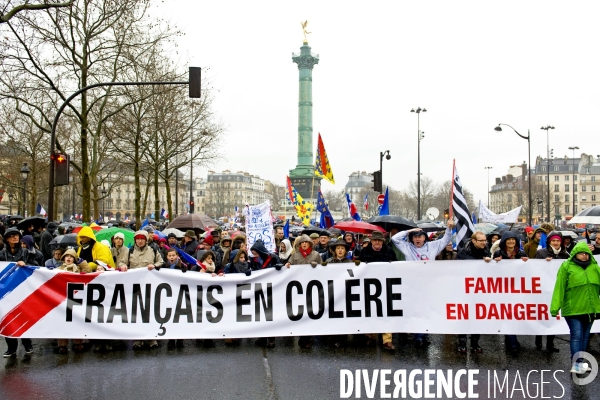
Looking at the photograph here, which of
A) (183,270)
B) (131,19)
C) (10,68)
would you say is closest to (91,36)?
(131,19)

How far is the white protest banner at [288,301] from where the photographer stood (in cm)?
792

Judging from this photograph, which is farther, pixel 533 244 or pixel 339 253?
pixel 533 244

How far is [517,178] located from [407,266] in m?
130

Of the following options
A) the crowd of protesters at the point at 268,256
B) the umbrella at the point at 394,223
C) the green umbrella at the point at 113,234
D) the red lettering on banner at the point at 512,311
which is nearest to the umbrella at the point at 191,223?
the green umbrella at the point at 113,234

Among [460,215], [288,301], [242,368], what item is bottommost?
[242,368]

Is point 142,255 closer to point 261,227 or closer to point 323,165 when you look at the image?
point 261,227

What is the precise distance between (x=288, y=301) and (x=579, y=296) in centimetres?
357

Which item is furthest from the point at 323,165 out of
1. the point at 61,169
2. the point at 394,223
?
the point at 61,169

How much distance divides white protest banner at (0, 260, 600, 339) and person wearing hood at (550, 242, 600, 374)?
1146mm

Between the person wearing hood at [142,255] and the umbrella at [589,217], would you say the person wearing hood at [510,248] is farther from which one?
the umbrella at [589,217]

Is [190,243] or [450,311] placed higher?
[190,243]

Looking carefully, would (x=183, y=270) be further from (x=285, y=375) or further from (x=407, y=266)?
(x=407, y=266)

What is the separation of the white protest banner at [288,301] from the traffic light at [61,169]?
8.96 m

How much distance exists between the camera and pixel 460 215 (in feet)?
27.5
